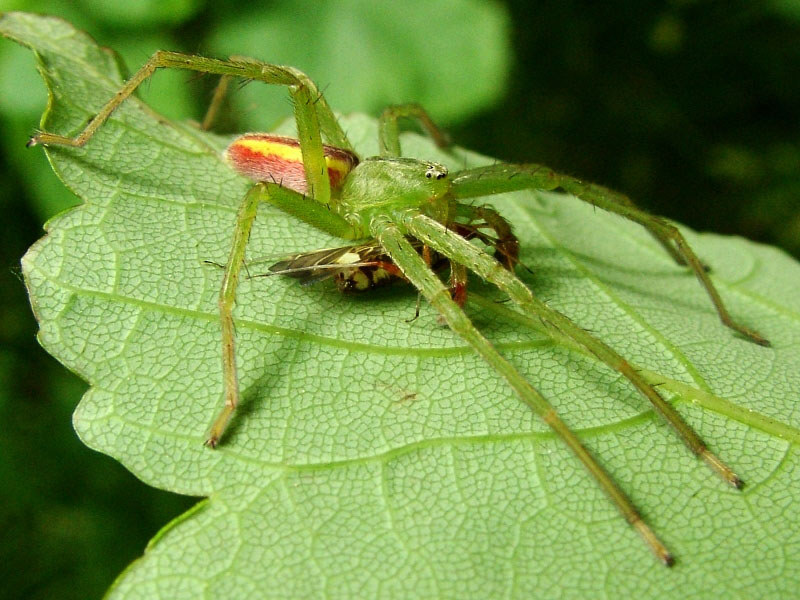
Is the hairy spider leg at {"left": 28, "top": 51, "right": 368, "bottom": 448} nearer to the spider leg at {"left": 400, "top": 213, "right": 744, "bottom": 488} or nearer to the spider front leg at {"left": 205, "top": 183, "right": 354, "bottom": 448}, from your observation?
the spider front leg at {"left": 205, "top": 183, "right": 354, "bottom": 448}

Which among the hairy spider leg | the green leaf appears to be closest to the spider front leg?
the hairy spider leg

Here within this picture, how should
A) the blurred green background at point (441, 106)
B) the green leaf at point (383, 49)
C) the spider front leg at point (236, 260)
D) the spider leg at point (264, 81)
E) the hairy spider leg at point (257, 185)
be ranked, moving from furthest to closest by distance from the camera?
the green leaf at point (383, 49) → the blurred green background at point (441, 106) → the spider leg at point (264, 81) → the hairy spider leg at point (257, 185) → the spider front leg at point (236, 260)

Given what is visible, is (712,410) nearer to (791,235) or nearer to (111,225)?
(111,225)

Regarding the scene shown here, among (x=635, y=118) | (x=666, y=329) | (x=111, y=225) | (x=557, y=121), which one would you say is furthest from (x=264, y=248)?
(x=635, y=118)

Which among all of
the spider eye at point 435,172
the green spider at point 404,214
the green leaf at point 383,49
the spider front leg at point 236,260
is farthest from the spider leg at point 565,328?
the green leaf at point 383,49

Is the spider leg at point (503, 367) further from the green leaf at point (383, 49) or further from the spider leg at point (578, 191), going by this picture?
the green leaf at point (383, 49)
